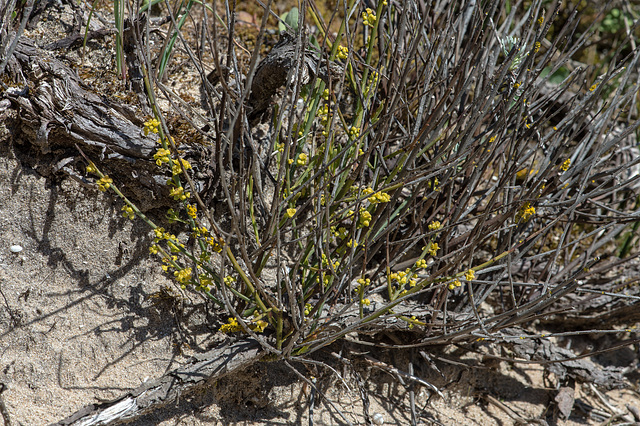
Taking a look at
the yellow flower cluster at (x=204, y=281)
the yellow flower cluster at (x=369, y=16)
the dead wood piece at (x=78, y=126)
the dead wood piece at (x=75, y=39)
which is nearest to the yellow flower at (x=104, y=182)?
the dead wood piece at (x=78, y=126)

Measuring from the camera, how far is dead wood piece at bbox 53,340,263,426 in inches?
50.6

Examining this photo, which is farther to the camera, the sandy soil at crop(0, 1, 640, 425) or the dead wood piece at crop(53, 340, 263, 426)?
the sandy soil at crop(0, 1, 640, 425)

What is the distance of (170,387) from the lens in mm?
1384

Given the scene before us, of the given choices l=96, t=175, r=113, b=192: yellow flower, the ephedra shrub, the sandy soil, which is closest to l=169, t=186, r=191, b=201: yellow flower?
the ephedra shrub

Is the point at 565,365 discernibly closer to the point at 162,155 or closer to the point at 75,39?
the point at 162,155

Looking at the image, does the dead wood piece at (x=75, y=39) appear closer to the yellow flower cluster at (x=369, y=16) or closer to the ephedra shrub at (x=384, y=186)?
the ephedra shrub at (x=384, y=186)

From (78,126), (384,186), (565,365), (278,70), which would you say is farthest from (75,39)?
(565,365)

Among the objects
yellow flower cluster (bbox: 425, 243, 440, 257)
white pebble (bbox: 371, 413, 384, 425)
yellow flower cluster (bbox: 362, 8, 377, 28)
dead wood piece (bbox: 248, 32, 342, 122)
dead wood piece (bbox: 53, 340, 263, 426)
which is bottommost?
white pebble (bbox: 371, 413, 384, 425)

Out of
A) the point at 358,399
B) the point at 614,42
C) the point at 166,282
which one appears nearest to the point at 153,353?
the point at 166,282

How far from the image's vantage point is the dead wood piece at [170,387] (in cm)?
129

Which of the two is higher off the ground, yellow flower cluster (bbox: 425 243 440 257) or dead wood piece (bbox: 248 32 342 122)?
dead wood piece (bbox: 248 32 342 122)

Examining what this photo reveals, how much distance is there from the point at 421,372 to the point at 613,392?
39.8 inches

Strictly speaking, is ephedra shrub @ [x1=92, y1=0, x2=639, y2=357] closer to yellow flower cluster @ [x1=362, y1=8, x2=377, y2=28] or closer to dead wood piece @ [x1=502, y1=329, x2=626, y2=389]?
yellow flower cluster @ [x1=362, y1=8, x2=377, y2=28]

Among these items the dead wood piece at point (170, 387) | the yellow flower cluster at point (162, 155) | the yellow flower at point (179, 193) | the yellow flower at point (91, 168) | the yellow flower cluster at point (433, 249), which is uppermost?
the yellow flower cluster at point (162, 155)
